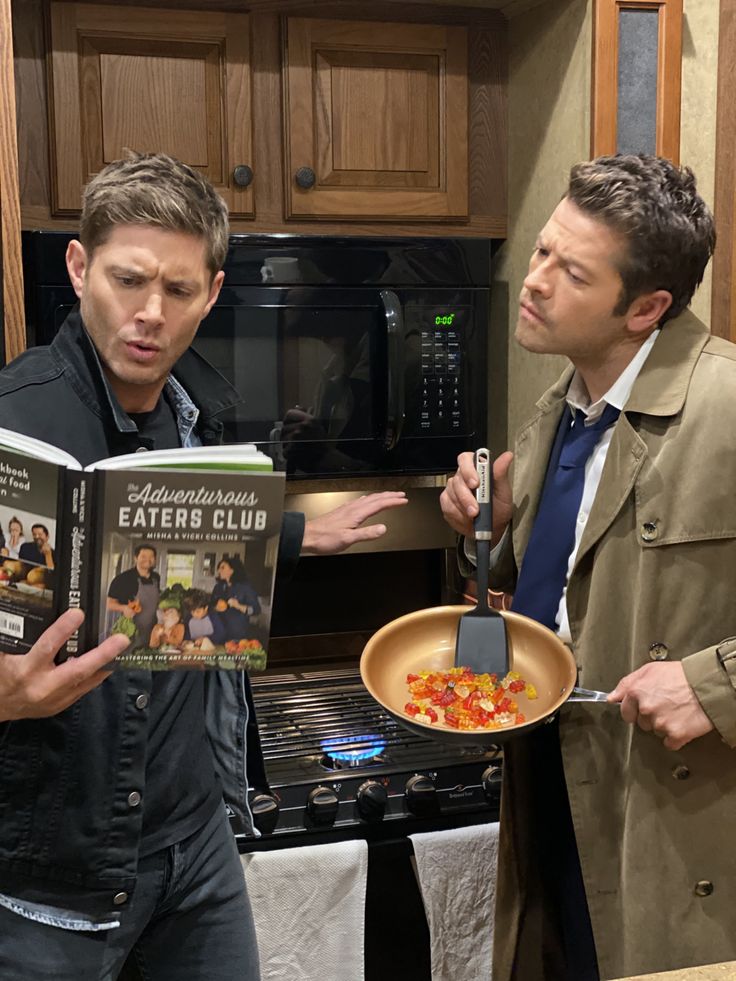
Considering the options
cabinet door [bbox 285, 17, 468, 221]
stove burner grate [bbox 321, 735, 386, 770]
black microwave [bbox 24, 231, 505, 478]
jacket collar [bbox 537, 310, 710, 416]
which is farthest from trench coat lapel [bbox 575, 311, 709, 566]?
cabinet door [bbox 285, 17, 468, 221]

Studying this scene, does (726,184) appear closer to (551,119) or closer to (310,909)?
(551,119)

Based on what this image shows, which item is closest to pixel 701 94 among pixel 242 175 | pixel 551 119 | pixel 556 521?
pixel 551 119

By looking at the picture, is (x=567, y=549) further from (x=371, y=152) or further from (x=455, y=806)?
(x=371, y=152)

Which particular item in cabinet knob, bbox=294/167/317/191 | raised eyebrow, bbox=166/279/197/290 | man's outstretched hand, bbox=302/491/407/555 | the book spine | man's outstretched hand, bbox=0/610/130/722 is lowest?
man's outstretched hand, bbox=0/610/130/722

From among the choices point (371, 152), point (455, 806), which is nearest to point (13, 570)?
point (455, 806)

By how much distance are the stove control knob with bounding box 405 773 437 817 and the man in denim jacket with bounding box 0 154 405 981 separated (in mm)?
472

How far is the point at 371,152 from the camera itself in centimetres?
229

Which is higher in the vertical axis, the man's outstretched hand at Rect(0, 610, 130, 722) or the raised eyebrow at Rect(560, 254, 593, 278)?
the raised eyebrow at Rect(560, 254, 593, 278)

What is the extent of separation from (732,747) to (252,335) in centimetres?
118

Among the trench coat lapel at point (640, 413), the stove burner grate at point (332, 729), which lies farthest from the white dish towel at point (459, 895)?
the trench coat lapel at point (640, 413)

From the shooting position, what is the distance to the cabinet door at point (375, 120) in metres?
2.22

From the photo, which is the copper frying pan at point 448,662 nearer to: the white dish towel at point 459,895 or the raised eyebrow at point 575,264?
the white dish towel at point 459,895

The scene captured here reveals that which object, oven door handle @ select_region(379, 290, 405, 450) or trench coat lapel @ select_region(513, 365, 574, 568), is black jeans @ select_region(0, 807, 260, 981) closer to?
trench coat lapel @ select_region(513, 365, 574, 568)

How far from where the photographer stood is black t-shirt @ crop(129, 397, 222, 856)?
1.40m
